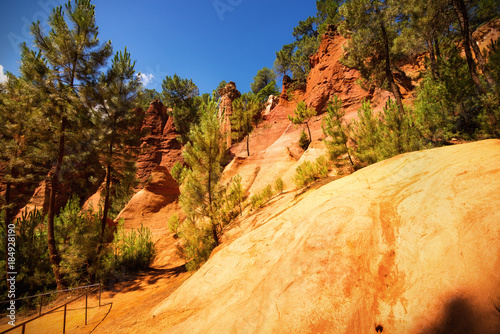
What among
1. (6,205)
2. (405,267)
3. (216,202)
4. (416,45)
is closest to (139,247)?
(6,205)

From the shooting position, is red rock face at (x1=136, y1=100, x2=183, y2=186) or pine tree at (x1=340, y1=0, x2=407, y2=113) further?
red rock face at (x1=136, y1=100, x2=183, y2=186)

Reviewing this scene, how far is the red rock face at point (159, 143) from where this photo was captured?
29.4 metres

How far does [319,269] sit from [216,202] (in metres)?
5.93

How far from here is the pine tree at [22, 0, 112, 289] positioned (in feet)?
26.5

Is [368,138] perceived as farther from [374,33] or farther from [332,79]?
[332,79]

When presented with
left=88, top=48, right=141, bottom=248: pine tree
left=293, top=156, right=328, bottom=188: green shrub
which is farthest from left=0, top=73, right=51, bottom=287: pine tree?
left=293, top=156, right=328, bottom=188: green shrub

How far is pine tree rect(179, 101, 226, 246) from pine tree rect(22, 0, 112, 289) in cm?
575

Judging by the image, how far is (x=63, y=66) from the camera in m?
8.56

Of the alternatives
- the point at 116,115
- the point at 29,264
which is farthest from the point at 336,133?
the point at 29,264

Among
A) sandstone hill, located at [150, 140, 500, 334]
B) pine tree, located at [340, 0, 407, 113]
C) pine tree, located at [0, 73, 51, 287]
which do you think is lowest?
sandstone hill, located at [150, 140, 500, 334]

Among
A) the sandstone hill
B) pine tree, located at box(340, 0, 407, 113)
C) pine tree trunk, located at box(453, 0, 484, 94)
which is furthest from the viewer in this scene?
pine tree, located at box(340, 0, 407, 113)

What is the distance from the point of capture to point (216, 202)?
796 cm

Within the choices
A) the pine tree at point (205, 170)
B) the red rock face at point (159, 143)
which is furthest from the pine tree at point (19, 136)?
the red rock face at point (159, 143)

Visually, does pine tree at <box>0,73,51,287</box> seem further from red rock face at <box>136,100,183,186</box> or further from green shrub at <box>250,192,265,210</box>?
red rock face at <box>136,100,183,186</box>
